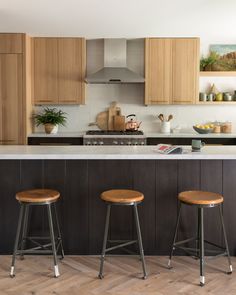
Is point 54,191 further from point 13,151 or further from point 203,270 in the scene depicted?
point 203,270

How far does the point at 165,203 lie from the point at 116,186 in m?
0.47

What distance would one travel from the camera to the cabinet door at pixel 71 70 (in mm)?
6441

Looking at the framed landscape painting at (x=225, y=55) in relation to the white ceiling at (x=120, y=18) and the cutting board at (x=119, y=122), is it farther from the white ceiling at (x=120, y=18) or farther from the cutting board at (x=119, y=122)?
the cutting board at (x=119, y=122)

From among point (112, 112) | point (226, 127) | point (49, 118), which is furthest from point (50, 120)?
point (226, 127)

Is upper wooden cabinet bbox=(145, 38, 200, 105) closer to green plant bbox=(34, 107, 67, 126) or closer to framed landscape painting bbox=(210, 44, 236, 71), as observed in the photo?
framed landscape painting bbox=(210, 44, 236, 71)

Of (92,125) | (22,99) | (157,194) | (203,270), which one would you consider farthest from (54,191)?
(92,125)

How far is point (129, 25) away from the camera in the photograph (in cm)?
587

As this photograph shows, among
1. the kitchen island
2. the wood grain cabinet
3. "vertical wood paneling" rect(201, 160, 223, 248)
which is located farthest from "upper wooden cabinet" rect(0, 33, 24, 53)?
"vertical wood paneling" rect(201, 160, 223, 248)

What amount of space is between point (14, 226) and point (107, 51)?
3412mm

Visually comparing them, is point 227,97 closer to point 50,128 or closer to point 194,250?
point 50,128

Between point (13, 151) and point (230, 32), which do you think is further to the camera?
point (230, 32)

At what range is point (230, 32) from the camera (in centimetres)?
636

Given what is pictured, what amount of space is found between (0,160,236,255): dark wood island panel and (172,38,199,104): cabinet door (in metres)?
2.75

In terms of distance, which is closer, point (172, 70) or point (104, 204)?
point (104, 204)
